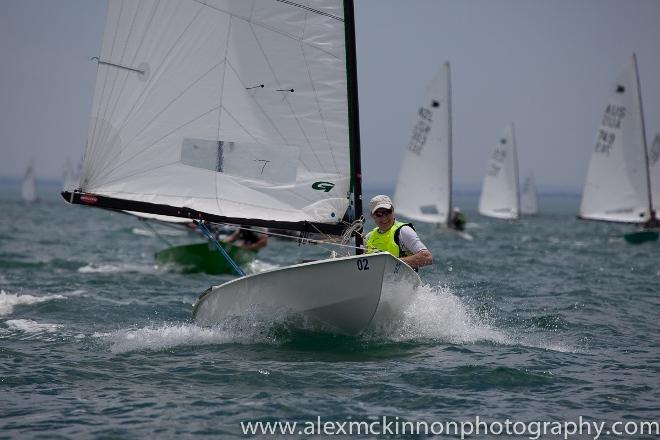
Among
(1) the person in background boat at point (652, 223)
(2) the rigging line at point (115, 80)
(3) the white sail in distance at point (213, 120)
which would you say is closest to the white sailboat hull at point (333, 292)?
(3) the white sail in distance at point (213, 120)

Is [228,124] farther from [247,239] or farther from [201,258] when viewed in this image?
[247,239]

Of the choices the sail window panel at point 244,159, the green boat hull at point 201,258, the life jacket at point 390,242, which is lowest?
the green boat hull at point 201,258

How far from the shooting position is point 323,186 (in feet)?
30.7

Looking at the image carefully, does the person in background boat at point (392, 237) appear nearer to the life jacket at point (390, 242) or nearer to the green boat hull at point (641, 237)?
the life jacket at point (390, 242)

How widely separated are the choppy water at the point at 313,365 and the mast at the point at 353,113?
1.27 m

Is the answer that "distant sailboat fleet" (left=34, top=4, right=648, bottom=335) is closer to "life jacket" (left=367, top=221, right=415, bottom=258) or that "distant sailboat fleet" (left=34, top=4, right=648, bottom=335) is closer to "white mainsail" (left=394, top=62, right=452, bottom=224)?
"life jacket" (left=367, top=221, right=415, bottom=258)

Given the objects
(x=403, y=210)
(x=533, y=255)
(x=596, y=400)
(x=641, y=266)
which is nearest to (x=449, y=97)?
(x=403, y=210)

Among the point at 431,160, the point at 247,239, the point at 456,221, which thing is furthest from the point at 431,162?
the point at 247,239

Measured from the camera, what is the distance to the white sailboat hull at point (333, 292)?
836 cm

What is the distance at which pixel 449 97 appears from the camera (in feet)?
111

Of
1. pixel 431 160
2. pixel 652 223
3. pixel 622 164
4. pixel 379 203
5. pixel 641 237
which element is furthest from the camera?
pixel 431 160

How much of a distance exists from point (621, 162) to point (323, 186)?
86.6 feet

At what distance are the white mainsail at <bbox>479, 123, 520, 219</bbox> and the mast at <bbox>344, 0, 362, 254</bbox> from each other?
137ft

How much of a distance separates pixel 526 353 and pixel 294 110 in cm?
356
